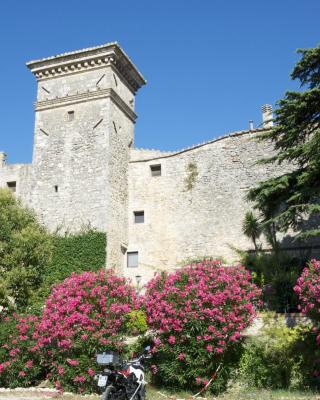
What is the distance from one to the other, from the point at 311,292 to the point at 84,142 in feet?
46.4

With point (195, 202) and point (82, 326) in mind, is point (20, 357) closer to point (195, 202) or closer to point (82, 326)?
point (82, 326)

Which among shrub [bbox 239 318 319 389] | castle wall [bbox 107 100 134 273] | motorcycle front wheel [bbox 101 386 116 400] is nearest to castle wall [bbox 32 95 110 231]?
castle wall [bbox 107 100 134 273]

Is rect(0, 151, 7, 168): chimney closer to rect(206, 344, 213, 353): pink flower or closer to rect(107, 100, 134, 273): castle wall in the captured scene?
rect(107, 100, 134, 273): castle wall

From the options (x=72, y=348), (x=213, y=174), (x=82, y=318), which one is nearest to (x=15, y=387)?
(x=72, y=348)

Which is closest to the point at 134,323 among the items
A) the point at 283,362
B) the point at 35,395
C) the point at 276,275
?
the point at 35,395

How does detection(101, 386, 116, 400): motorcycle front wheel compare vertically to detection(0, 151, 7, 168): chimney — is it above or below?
below

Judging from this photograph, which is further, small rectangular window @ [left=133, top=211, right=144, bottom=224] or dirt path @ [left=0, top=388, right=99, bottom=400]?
small rectangular window @ [left=133, top=211, right=144, bottom=224]

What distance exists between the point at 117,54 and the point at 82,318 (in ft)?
47.6

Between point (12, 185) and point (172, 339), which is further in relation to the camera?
point (12, 185)

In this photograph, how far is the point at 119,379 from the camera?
7.85m

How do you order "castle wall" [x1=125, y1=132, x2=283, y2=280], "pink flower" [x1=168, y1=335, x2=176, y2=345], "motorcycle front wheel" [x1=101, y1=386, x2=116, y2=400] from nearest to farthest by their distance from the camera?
"motorcycle front wheel" [x1=101, y1=386, x2=116, y2=400], "pink flower" [x1=168, y1=335, x2=176, y2=345], "castle wall" [x1=125, y1=132, x2=283, y2=280]

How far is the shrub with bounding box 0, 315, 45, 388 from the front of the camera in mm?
11266

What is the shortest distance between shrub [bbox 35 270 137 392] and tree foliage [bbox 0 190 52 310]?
4.60m

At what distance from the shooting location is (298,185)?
1333 cm
